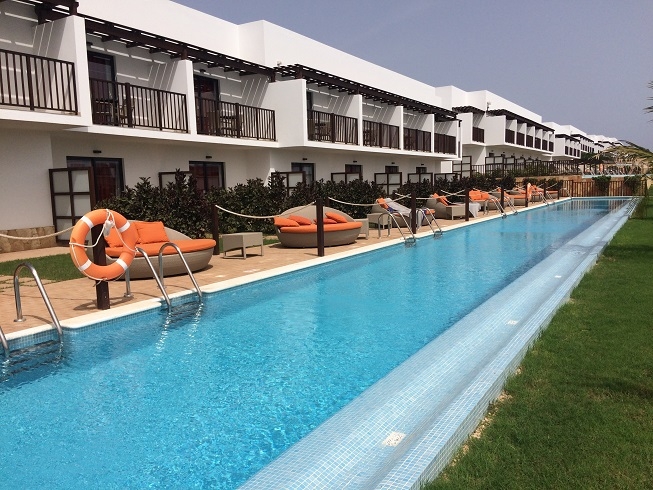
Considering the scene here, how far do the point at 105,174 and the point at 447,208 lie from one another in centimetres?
1118

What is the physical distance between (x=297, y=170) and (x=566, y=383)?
18859mm

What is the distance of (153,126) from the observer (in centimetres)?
1541

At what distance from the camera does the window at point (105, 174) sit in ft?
48.2

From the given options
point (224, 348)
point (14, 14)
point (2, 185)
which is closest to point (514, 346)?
point (224, 348)

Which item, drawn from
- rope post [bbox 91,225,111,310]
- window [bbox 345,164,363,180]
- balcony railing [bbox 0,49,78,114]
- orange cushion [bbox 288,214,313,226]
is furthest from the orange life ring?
window [bbox 345,164,363,180]

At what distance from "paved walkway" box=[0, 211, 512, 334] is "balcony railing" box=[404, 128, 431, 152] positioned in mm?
17418

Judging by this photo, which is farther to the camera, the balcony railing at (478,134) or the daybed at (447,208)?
the balcony railing at (478,134)

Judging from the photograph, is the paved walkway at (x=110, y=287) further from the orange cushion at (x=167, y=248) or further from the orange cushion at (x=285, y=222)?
the orange cushion at (x=285, y=222)

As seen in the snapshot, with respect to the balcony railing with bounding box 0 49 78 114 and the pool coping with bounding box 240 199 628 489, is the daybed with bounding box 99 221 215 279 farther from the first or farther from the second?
the balcony railing with bounding box 0 49 78 114

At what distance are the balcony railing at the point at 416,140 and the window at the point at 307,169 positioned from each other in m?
7.36

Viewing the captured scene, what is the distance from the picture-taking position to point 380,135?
25.1 meters

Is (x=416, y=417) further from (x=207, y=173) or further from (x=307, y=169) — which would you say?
(x=307, y=169)

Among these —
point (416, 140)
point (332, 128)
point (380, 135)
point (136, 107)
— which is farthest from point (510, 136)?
point (136, 107)

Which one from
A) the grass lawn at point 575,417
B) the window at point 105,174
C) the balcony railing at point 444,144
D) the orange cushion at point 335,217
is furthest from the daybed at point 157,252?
the balcony railing at point 444,144
